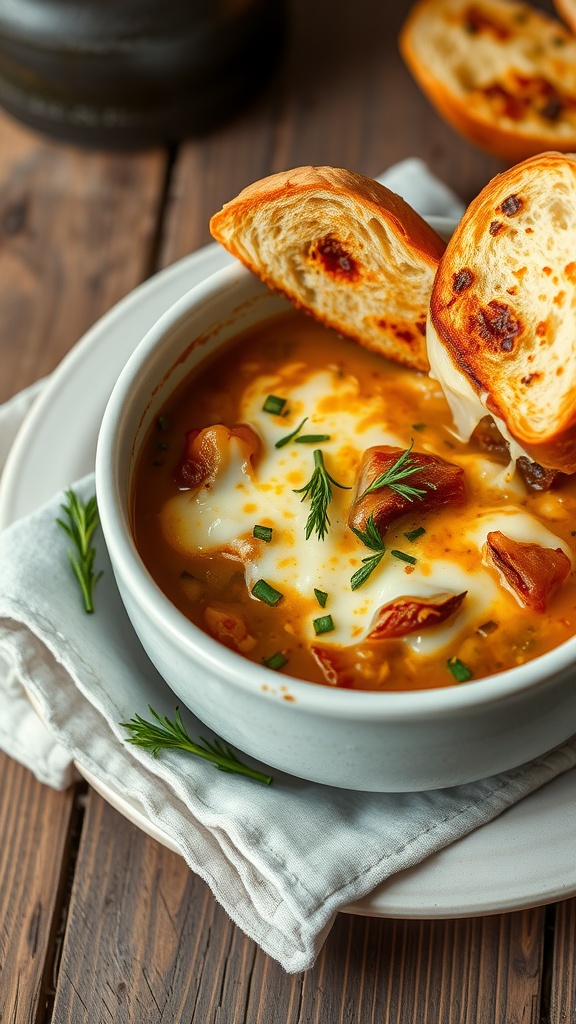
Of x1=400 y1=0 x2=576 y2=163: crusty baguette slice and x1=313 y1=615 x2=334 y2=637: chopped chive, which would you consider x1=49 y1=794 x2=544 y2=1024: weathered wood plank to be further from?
x1=400 y1=0 x2=576 y2=163: crusty baguette slice

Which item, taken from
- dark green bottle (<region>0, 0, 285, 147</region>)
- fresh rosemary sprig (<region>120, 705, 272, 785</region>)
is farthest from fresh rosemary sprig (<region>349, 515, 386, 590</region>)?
dark green bottle (<region>0, 0, 285, 147</region>)

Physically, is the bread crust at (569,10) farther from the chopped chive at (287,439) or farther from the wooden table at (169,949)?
the chopped chive at (287,439)

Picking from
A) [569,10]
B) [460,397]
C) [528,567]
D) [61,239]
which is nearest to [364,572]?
[528,567]

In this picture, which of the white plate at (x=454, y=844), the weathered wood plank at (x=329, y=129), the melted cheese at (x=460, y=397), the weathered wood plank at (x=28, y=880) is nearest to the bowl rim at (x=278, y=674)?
the white plate at (x=454, y=844)

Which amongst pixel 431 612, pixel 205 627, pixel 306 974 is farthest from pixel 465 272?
pixel 306 974

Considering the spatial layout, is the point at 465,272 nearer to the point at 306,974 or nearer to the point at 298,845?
the point at 298,845

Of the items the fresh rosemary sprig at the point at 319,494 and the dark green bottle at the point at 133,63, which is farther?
the dark green bottle at the point at 133,63

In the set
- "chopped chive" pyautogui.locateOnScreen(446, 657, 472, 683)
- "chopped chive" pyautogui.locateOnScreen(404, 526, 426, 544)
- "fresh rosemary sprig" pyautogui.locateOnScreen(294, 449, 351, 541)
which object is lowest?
"chopped chive" pyautogui.locateOnScreen(446, 657, 472, 683)
